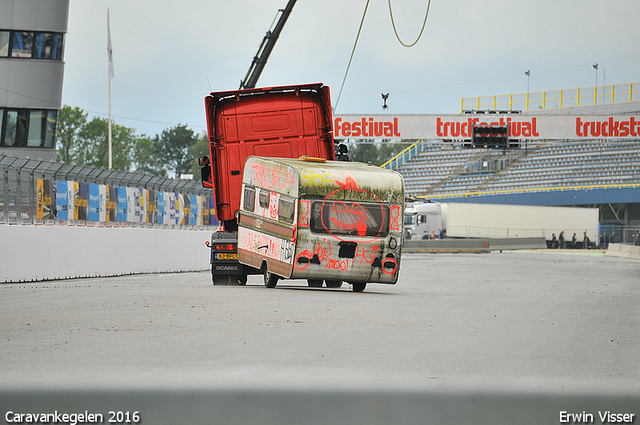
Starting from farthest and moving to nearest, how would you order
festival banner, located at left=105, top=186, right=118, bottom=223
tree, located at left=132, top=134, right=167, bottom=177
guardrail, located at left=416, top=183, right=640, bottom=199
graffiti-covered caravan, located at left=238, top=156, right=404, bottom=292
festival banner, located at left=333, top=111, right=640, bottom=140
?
tree, located at left=132, top=134, right=167, bottom=177, guardrail, located at left=416, top=183, right=640, bottom=199, festival banner, located at left=333, top=111, right=640, bottom=140, festival banner, located at left=105, top=186, right=118, bottom=223, graffiti-covered caravan, located at left=238, top=156, right=404, bottom=292

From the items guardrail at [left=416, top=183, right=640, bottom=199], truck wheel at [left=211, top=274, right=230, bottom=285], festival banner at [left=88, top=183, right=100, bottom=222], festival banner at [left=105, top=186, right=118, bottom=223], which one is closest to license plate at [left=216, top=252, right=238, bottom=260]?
truck wheel at [left=211, top=274, right=230, bottom=285]

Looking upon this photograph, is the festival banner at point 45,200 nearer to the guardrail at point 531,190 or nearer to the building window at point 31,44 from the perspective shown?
the building window at point 31,44

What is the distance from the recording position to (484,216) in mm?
58688

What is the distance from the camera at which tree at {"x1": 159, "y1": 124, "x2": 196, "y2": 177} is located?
13838 centimetres

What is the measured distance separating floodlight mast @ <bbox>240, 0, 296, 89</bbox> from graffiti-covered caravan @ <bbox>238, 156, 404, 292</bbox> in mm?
20914

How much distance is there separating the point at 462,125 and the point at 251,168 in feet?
106

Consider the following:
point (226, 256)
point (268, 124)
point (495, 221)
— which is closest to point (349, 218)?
point (268, 124)

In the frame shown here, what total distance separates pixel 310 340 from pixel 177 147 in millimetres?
133324

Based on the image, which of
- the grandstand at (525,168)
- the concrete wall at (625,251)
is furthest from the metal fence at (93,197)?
the grandstand at (525,168)

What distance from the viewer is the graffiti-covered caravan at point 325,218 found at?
1544cm

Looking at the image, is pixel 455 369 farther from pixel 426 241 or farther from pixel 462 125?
pixel 426 241

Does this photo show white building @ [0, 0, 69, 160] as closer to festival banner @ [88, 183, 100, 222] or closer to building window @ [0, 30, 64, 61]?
building window @ [0, 30, 64, 61]

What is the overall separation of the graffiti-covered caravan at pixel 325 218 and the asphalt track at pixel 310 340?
789 millimetres

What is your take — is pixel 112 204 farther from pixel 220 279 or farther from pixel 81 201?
pixel 220 279
